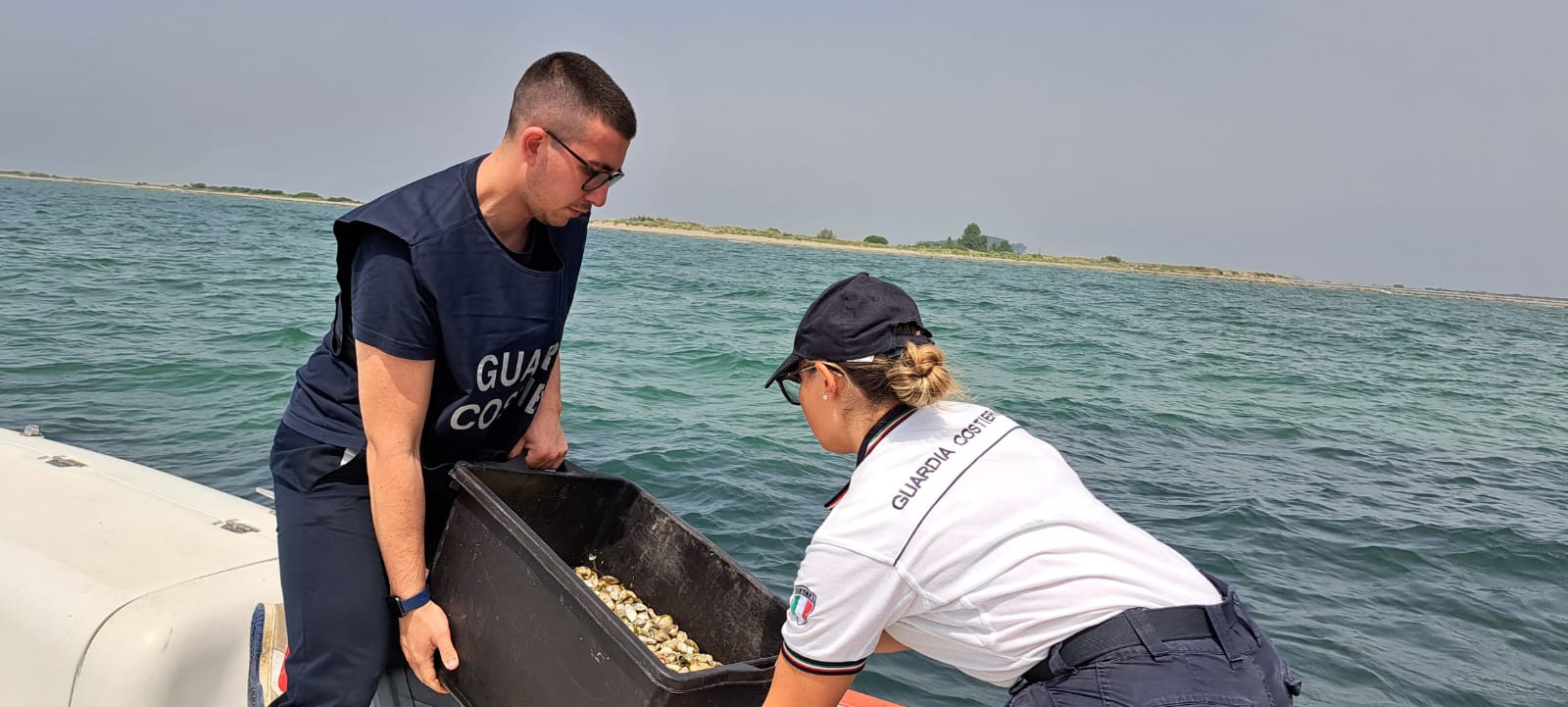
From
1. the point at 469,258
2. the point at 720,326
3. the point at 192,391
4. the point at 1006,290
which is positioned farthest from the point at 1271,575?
the point at 1006,290

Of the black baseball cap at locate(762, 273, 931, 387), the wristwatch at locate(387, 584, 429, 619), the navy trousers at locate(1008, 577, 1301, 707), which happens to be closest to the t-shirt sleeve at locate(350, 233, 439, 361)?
the wristwatch at locate(387, 584, 429, 619)

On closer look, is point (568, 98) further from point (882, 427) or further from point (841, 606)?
point (841, 606)

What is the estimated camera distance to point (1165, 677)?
1.65 metres

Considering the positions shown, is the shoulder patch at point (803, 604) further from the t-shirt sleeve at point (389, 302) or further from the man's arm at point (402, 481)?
the t-shirt sleeve at point (389, 302)

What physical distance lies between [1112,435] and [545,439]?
27.0 feet

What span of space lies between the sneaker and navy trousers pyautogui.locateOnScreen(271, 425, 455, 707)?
42cm

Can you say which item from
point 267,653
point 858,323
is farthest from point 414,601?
point 858,323

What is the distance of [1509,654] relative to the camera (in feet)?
17.6

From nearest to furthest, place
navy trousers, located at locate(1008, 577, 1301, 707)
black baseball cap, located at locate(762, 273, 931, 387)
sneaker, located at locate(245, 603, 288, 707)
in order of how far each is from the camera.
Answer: navy trousers, located at locate(1008, 577, 1301, 707), black baseball cap, located at locate(762, 273, 931, 387), sneaker, located at locate(245, 603, 288, 707)

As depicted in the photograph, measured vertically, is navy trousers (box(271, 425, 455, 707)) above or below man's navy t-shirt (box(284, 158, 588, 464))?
below

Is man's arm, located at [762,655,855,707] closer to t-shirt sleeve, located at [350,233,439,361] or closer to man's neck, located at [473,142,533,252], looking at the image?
t-shirt sleeve, located at [350,233,439,361]

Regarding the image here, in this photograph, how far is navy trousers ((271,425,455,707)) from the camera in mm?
2115

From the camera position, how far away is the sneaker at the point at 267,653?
2551 millimetres

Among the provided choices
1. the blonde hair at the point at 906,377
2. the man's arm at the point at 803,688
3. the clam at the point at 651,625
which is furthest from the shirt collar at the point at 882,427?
the clam at the point at 651,625
